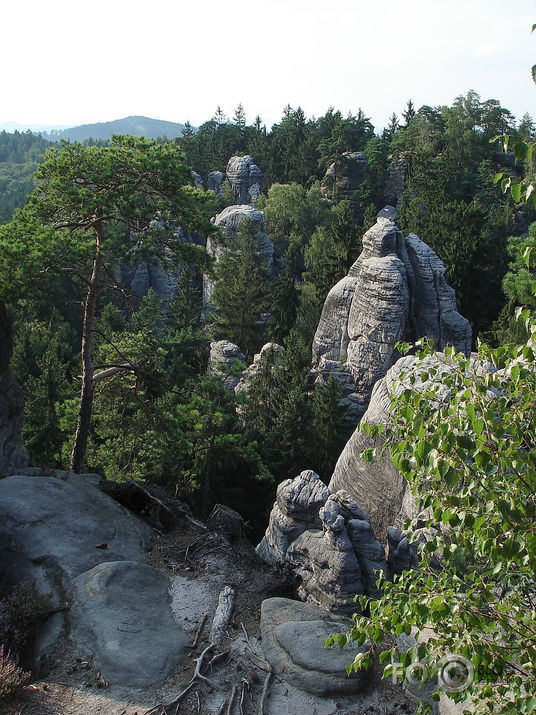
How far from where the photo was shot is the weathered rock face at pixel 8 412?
39.3 ft

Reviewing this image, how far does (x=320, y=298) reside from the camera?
3916 cm

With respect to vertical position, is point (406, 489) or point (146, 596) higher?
point (146, 596)

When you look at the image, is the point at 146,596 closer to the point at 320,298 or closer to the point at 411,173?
the point at 320,298

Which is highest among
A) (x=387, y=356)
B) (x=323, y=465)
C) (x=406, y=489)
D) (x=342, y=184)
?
(x=342, y=184)

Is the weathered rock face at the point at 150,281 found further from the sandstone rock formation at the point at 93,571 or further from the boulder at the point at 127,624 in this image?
the boulder at the point at 127,624

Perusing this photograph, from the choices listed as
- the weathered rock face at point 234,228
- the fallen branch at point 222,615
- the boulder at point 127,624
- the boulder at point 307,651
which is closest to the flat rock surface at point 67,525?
the boulder at point 127,624

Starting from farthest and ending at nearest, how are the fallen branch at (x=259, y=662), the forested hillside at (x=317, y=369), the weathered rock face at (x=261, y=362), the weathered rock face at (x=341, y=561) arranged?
the weathered rock face at (x=261, y=362)
the weathered rock face at (x=341, y=561)
the fallen branch at (x=259, y=662)
the forested hillside at (x=317, y=369)

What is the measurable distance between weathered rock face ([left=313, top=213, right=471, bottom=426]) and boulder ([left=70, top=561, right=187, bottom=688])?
72.3 feet

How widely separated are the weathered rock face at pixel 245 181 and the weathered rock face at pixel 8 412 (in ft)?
166

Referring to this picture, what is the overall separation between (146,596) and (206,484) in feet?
41.7

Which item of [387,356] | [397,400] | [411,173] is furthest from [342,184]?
[397,400]

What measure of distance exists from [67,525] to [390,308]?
2220 centimetres

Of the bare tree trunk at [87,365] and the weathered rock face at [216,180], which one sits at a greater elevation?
the weathered rock face at [216,180]

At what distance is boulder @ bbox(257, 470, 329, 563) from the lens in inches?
683
